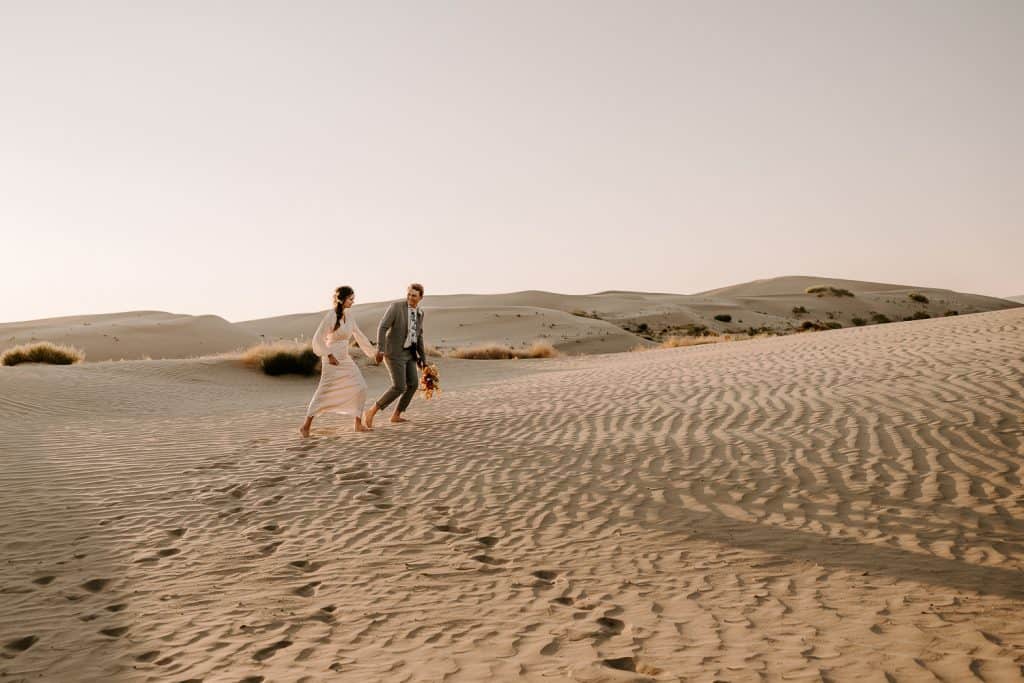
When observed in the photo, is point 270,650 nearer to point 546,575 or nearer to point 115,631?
point 115,631

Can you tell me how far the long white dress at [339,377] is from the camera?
32.9 feet

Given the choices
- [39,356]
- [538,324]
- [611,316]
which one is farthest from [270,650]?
[611,316]

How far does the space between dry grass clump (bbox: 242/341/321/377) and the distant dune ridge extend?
12163 millimetres

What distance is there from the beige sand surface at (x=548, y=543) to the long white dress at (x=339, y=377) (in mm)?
486

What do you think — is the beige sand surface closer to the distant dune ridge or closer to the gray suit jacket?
the gray suit jacket

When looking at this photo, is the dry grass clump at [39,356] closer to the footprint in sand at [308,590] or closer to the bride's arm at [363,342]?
the bride's arm at [363,342]

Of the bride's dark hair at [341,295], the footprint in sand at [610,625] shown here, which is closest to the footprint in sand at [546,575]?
the footprint in sand at [610,625]

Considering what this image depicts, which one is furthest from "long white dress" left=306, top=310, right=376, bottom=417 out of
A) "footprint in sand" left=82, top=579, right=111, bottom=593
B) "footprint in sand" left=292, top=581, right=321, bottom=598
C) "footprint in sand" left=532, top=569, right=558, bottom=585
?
"footprint in sand" left=532, top=569, right=558, bottom=585

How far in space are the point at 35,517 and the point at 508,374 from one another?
14.5 m

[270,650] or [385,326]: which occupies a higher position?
[385,326]

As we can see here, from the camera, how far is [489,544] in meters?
A: 5.93

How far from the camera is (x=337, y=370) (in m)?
10.1

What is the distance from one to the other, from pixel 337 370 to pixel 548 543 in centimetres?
500

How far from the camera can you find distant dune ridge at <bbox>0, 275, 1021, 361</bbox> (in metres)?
36.8
